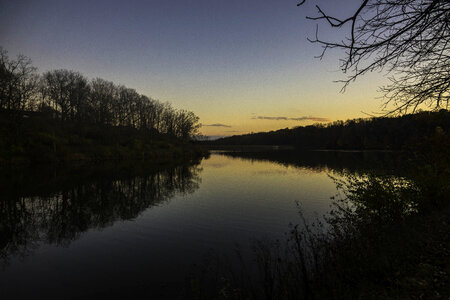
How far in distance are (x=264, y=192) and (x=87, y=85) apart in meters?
73.3

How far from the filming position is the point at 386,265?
560 centimetres

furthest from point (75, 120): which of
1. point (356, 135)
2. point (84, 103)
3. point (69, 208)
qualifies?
point (356, 135)

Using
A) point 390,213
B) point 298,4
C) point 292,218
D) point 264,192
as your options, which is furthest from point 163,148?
point 298,4

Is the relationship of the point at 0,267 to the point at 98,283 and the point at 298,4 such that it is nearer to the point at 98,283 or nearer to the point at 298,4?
the point at 98,283

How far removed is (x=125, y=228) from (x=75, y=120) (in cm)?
6491

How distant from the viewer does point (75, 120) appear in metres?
65.7

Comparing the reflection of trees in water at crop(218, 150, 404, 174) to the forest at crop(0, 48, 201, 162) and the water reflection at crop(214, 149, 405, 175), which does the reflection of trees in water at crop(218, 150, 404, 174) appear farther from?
the forest at crop(0, 48, 201, 162)

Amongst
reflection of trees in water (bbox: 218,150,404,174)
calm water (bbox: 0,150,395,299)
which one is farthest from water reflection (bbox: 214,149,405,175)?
calm water (bbox: 0,150,395,299)

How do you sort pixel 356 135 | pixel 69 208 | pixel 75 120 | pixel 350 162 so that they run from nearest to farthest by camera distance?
pixel 69 208, pixel 350 162, pixel 75 120, pixel 356 135

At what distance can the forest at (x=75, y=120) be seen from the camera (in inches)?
1559

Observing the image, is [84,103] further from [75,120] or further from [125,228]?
[125,228]

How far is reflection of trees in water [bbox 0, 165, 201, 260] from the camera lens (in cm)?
1099

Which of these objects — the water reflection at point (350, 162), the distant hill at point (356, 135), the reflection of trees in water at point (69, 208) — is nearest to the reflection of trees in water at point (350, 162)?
the water reflection at point (350, 162)

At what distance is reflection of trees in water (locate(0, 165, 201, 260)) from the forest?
21879mm
